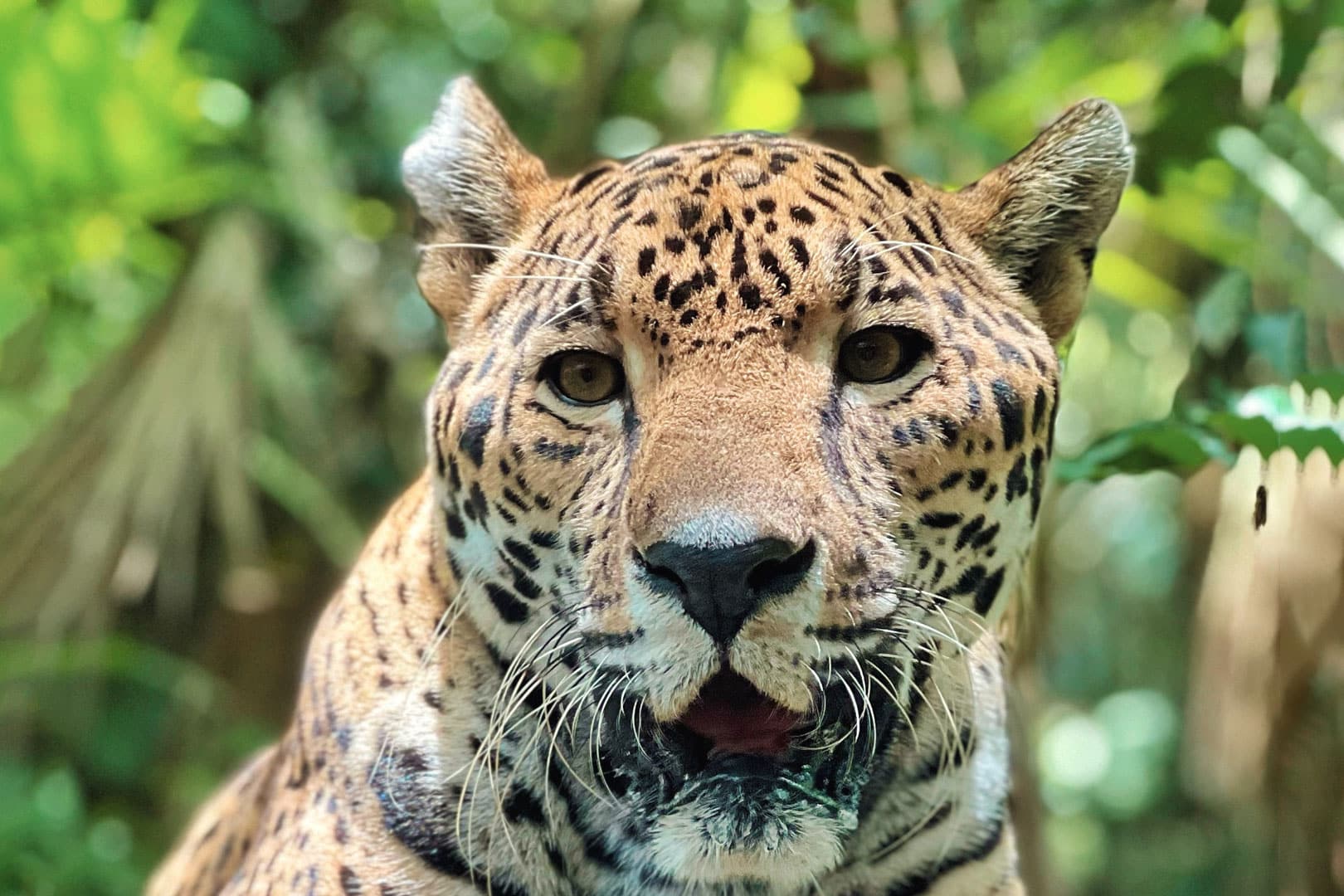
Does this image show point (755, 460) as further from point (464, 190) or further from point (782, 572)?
point (464, 190)

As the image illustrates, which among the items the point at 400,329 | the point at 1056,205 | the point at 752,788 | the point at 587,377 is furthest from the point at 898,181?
the point at 400,329

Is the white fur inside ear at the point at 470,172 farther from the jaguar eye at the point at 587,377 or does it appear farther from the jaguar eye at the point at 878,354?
the jaguar eye at the point at 878,354

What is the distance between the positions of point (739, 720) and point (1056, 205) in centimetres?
115

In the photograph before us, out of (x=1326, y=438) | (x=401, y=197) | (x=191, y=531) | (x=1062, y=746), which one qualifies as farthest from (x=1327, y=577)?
(x=1062, y=746)

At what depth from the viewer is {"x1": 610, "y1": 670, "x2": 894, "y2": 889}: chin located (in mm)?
2195

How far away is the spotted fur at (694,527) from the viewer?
7.08 ft

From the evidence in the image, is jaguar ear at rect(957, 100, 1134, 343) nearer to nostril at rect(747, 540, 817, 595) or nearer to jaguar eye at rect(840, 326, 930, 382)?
jaguar eye at rect(840, 326, 930, 382)

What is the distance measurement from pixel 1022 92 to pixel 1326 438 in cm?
245

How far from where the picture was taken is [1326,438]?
2.63 m

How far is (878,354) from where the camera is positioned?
236 centimetres

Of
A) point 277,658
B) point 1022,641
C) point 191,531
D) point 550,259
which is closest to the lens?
point 550,259

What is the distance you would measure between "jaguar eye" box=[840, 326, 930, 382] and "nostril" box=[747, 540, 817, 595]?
0.42 meters

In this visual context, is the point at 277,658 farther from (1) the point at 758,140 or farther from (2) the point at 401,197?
(1) the point at 758,140

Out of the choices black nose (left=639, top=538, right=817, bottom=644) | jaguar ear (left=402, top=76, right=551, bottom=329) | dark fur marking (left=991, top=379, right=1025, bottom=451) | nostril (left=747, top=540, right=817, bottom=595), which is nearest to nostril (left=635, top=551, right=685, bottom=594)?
black nose (left=639, top=538, right=817, bottom=644)
